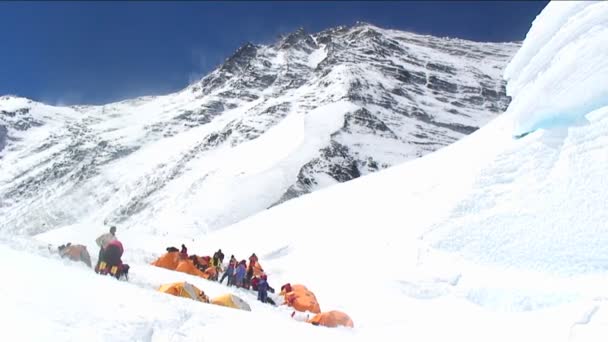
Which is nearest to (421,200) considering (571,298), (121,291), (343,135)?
(571,298)

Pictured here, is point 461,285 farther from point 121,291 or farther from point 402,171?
point 402,171

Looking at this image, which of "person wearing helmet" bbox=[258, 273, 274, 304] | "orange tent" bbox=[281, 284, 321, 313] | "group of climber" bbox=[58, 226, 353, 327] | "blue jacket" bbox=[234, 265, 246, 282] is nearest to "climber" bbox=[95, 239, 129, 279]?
"group of climber" bbox=[58, 226, 353, 327]

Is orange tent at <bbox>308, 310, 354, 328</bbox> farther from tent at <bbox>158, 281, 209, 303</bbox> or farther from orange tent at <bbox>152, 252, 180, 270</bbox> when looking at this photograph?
orange tent at <bbox>152, 252, 180, 270</bbox>

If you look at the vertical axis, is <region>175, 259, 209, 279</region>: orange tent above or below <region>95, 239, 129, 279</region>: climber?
above

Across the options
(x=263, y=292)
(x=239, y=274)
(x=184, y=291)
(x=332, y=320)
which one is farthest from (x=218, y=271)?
(x=332, y=320)

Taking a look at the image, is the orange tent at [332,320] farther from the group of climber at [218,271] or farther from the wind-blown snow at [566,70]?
the wind-blown snow at [566,70]

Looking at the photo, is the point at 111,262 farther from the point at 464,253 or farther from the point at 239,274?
the point at 464,253

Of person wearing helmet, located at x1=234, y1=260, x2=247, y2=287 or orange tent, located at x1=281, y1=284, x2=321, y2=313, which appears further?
person wearing helmet, located at x1=234, y1=260, x2=247, y2=287
